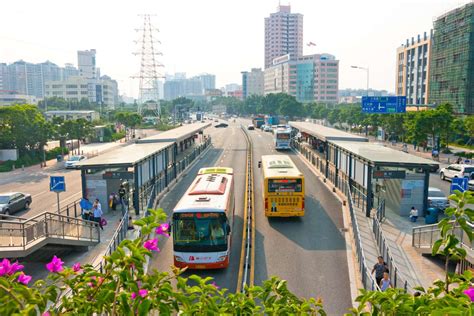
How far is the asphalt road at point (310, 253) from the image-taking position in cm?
1526

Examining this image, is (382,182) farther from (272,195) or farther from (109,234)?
(109,234)

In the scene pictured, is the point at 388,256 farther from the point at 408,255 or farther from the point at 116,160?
the point at 116,160

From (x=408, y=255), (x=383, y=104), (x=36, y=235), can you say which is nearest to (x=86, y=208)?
(x=36, y=235)

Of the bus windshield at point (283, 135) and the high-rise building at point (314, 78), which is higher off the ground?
the high-rise building at point (314, 78)

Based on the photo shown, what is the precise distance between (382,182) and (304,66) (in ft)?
549

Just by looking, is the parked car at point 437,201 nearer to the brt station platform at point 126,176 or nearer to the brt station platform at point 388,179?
the brt station platform at point 388,179

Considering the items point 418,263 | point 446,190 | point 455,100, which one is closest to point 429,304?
point 418,263

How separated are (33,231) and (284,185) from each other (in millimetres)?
12277

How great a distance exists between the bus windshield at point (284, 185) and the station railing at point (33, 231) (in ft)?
30.6

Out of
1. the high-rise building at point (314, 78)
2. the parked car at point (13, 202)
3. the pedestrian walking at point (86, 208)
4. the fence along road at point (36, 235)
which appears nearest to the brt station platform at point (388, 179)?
the fence along road at point (36, 235)

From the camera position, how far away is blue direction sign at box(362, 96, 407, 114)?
153ft

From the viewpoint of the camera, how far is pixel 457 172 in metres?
36.6

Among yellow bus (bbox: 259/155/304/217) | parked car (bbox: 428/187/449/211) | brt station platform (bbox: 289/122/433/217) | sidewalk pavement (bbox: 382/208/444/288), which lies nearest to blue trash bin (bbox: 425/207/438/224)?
sidewalk pavement (bbox: 382/208/444/288)

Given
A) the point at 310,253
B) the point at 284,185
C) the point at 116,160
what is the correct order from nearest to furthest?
the point at 310,253, the point at 284,185, the point at 116,160
